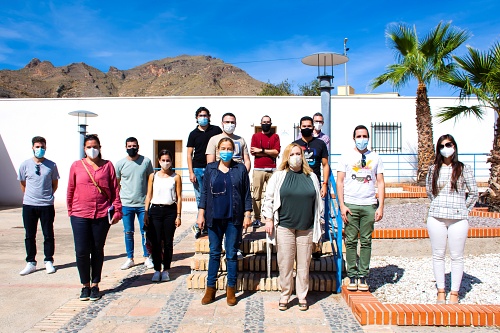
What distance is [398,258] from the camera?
20.6 feet

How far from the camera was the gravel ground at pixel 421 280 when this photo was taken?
15.5 feet

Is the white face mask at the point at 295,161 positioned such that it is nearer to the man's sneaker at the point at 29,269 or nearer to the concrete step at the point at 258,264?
the concrete step at the point at 258,264

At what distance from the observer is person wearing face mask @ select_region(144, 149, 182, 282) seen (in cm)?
535

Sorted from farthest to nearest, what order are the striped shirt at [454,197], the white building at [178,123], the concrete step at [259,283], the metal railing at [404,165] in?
the white building at [178,123] < the metal railing at [404,165] < the concrete step at [259,283] < the striped shirt at [454,197]

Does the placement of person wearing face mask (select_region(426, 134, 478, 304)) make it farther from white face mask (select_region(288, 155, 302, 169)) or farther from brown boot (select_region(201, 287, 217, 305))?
brown boot (select_region(201, 287, 217, 305))

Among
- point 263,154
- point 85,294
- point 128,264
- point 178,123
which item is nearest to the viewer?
point 85,294

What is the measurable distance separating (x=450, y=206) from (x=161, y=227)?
338cm

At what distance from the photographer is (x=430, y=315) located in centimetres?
390

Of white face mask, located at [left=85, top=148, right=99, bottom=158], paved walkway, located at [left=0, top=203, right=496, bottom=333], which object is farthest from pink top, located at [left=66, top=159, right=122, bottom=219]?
paved walkway, located at [left=0, top=203, right=496, bottom=333]

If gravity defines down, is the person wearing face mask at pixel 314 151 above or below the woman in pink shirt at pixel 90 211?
above

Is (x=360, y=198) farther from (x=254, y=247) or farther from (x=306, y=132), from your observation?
(x=254, y=247)

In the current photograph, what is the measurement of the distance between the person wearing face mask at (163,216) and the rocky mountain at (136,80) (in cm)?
4402

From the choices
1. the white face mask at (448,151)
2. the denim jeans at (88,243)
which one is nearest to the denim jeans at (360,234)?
the white face mask at (448,151)

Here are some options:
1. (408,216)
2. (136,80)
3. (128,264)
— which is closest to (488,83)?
(408,216)
